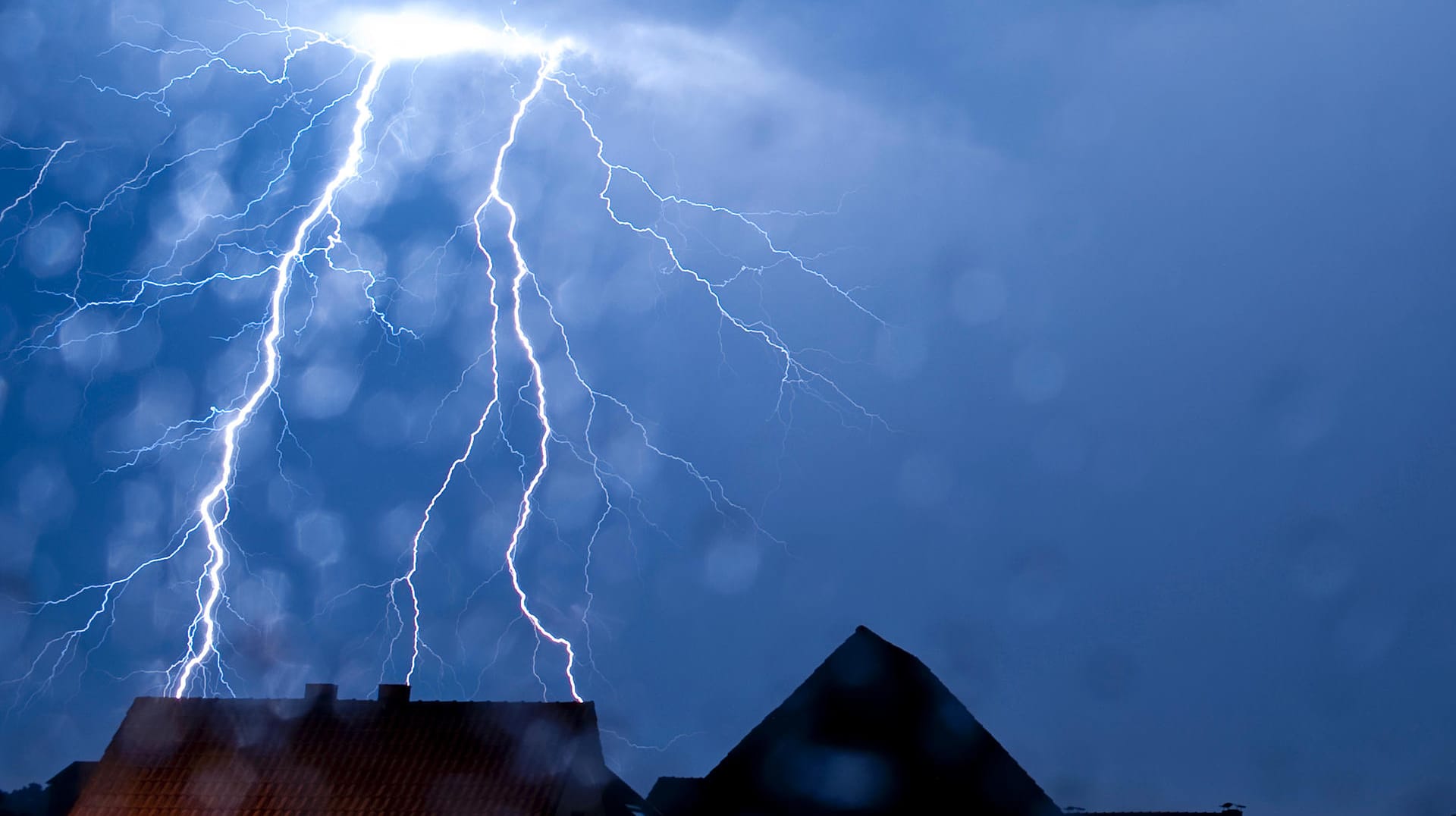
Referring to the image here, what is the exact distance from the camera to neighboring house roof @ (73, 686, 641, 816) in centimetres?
1167

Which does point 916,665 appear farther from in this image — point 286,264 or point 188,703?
point 286,264

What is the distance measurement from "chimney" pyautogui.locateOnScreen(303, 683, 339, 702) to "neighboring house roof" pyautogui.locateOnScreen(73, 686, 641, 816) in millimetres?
19

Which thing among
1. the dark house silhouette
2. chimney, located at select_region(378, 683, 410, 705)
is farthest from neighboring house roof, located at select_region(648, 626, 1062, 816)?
chimney, located at select_region(378, 683, 410, 705)

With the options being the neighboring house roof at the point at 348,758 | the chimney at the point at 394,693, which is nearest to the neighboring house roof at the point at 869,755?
the neighboring house roof at the point at 348,758

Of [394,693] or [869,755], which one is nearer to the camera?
[869,755]

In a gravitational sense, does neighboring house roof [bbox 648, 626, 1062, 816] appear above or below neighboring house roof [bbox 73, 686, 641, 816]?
above

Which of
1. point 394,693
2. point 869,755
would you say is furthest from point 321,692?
point 869,755

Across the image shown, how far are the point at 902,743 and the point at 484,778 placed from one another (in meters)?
4.30

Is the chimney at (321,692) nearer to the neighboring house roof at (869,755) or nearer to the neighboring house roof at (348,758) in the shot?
the neighboring house roof at (348,758)

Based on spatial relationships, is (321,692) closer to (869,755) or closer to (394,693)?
(394,693)

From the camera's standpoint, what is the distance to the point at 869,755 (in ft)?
37.9

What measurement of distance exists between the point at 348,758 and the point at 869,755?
17.9 feet

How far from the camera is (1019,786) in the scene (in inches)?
451

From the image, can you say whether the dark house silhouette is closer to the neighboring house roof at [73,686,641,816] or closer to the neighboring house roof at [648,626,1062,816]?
the neighboring house roof at [648,626,1062,816]
